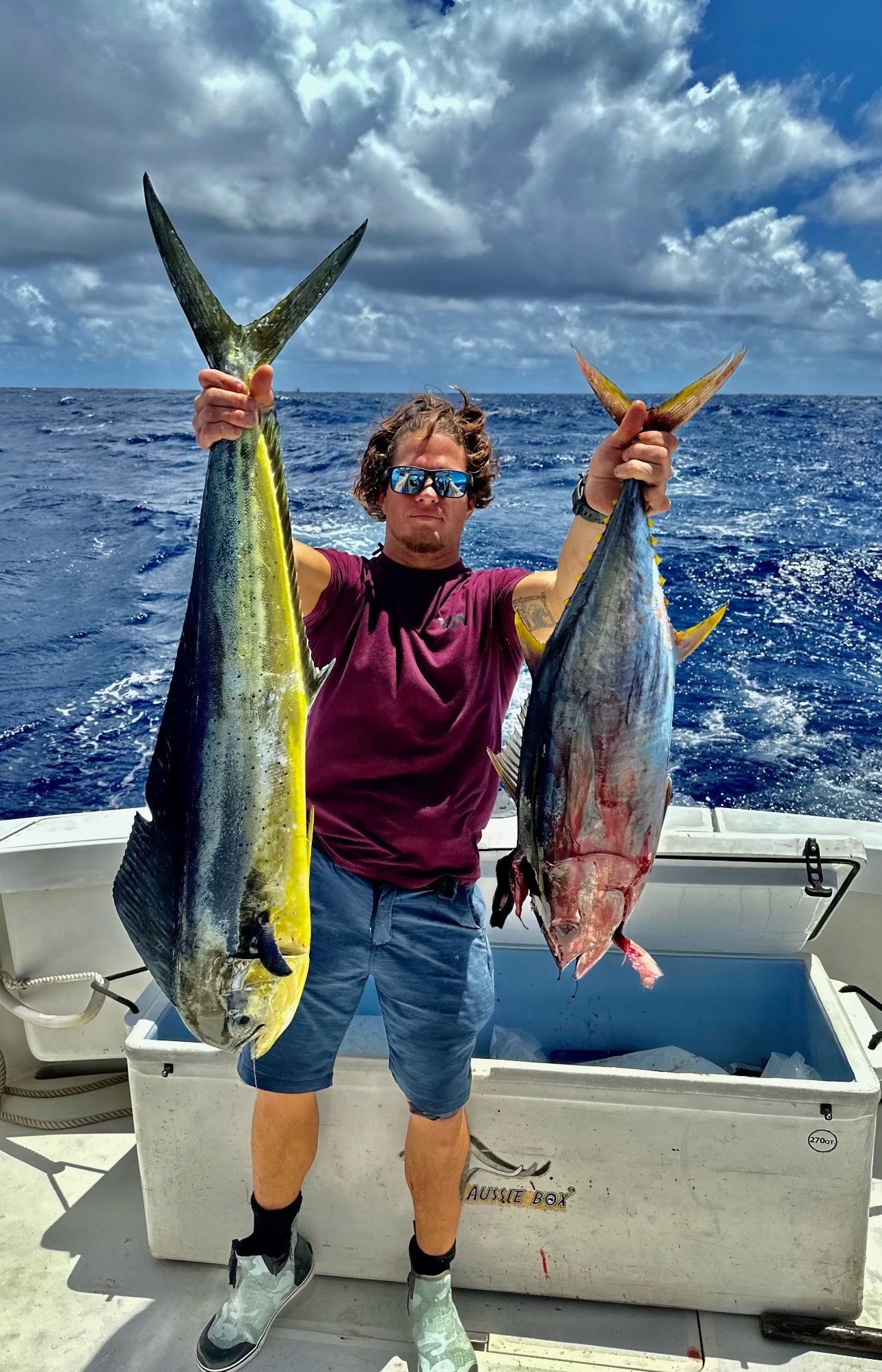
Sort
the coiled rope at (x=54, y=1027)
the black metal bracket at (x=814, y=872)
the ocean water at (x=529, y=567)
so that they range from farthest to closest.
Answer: the ocean water at (x=529, y=567), the coiled rope at (x=54, y=1027), the black metal bracket at (x=814, y=872)

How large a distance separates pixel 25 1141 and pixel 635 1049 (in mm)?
1779

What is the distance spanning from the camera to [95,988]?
257cm

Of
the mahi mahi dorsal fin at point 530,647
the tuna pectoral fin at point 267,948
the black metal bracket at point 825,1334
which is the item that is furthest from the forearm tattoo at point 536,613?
the black metal bracket at point 825,1334

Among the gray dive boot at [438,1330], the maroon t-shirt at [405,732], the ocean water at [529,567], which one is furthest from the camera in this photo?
the ocean water at [529,567]

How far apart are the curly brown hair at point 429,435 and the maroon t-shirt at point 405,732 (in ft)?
1.15

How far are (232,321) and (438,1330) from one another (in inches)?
77.0

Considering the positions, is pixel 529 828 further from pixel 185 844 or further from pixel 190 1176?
pixel 190 1176

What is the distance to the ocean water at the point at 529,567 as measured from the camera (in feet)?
19.1

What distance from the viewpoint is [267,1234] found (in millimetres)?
1993

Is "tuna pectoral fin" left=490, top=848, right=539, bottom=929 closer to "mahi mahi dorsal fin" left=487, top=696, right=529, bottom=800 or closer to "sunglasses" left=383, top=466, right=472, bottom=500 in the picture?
"mahi mahi dorsal fin" left=487, top=696, right=529, bottom=800

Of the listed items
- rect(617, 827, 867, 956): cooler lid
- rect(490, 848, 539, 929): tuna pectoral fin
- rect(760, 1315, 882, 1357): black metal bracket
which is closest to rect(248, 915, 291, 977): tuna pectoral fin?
rect(490, 848, 539, 929): tuna pectoral fin

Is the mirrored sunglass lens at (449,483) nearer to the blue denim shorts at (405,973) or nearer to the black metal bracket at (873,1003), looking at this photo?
the blue denim shorts at (405,973)

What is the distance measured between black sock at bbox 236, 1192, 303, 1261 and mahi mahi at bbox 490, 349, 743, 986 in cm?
106

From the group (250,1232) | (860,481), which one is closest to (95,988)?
(250,1232)
